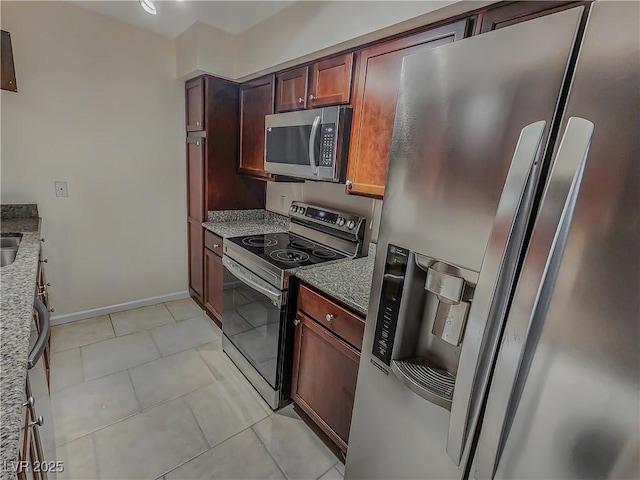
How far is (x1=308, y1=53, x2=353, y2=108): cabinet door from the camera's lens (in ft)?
5.53

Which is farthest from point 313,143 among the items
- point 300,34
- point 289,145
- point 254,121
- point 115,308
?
point 115,308

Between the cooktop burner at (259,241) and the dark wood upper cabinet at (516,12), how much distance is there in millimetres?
1576

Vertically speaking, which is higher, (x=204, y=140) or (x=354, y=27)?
(x=354, y=27)

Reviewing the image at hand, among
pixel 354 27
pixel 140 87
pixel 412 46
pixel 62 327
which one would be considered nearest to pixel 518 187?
pixel 412 46

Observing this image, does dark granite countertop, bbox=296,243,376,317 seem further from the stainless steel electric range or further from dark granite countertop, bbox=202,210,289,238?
dark granite countertop, bbox=202,210,289,238

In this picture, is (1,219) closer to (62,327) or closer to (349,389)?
(62,327)

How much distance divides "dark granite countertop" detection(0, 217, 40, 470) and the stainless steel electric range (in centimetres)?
99

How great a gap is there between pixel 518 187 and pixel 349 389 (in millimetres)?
1170

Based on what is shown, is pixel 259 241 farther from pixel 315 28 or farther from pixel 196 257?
pixel 315 28

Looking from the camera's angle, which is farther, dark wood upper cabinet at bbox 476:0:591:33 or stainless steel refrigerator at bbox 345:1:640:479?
dark wood upper cabinet at bbox 476:0:591:33

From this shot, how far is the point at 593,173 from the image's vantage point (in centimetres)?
57

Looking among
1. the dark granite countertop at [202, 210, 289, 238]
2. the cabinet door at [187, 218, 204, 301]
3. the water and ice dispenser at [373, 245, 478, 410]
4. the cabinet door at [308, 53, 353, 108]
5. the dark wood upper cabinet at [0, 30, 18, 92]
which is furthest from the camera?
the cabinet door at [187, 218, 204, 301]

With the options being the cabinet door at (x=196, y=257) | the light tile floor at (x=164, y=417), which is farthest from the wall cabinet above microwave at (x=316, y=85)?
the light tile floor at (x=164, y=417)

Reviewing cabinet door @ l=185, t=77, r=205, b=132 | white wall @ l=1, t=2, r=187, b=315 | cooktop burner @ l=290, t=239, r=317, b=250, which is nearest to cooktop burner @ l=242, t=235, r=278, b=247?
cooktop burner @ l=290, t=239, r=317, b=250
